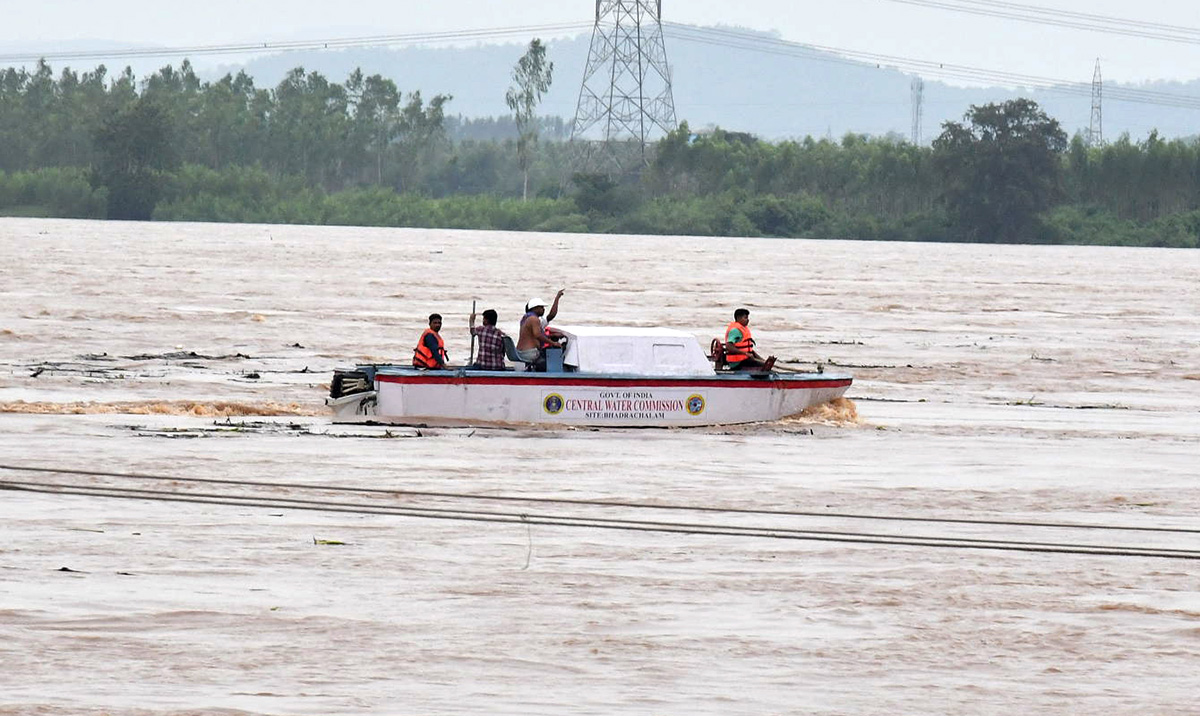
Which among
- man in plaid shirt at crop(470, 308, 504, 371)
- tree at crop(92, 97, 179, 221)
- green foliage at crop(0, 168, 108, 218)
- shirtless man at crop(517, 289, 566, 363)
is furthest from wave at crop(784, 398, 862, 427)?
green foliage at crop(0, 168, 108, 218)

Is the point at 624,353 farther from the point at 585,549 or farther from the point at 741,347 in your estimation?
the point at 585,549

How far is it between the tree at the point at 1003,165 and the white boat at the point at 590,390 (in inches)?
4567

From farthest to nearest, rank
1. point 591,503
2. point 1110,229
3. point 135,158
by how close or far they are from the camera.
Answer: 1. point 135,158
2. point 1110,229
3. point 591,503

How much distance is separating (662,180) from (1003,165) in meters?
30.2

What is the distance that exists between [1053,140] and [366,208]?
6473cm

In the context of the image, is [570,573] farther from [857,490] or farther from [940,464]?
[940,464]

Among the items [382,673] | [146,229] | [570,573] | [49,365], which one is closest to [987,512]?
[570,573]

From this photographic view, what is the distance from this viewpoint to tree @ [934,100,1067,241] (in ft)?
452

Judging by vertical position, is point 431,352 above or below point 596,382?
above

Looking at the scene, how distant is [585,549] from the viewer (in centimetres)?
1572

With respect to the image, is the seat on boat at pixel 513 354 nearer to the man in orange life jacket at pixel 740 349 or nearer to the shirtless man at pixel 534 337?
the shirtless man at pixel 534 337

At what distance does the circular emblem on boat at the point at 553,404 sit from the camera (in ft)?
80.9

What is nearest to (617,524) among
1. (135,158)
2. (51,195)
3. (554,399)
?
(554,399)

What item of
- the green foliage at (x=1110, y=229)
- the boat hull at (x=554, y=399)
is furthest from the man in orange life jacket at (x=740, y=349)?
the green foliage at (x=1110, y=229)
